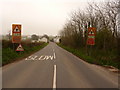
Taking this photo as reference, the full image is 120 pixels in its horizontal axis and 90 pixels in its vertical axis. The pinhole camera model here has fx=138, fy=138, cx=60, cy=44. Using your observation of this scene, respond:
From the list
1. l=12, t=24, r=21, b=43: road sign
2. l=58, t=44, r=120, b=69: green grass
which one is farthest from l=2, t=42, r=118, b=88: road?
l=12, t=24, r=21, b=43: road sign

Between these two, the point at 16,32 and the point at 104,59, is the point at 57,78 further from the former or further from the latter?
the point at 16,32

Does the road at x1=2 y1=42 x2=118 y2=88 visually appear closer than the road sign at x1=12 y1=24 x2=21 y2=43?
Yes

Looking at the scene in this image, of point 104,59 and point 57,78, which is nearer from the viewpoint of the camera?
point 57,78

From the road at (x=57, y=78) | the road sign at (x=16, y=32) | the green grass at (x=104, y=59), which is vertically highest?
the road sign at (x=16, y=32)

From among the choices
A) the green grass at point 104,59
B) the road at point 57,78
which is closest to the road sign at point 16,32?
the road at point 57,78

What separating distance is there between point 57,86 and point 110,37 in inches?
791

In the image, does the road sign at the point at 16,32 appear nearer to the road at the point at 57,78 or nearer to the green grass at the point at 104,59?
the road at the point at 57,78

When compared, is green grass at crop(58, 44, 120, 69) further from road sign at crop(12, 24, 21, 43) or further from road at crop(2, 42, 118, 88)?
road sign at crop(12, 24, 21, 43)

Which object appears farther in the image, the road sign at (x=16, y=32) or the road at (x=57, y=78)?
the road sign at (x=16, y=32)

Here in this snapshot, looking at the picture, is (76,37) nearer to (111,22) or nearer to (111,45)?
(111,22)

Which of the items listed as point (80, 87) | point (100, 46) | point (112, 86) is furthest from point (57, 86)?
point (100, 46)

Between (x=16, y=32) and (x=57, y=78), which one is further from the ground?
(x=16, y=32)

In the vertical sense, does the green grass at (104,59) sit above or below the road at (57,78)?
below

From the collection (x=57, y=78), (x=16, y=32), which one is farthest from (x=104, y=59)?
(x=16, y=32)
